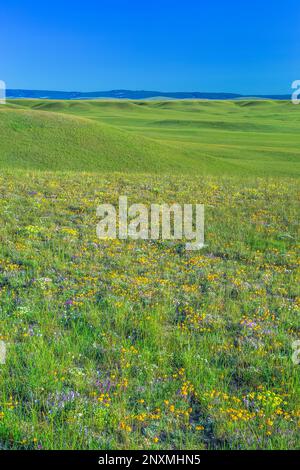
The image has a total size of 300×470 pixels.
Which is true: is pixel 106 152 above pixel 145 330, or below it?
above

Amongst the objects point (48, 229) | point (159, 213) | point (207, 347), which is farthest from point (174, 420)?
point (159, 213)

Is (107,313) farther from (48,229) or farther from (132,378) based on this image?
(48,229)

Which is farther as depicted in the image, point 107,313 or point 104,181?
point 104,181

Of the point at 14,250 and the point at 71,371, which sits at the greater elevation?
the point at 14,250

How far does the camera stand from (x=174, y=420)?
5965 mm

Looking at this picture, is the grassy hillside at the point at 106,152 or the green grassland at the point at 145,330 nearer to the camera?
the green grassland at the point at 145,330

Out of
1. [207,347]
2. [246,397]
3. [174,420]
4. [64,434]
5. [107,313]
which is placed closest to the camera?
[64,434]

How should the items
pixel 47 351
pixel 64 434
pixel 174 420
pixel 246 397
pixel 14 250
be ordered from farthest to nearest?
pixel 14 250
pixel 47 351
pixel 246 397
pixel 174 420
pixel 64 434

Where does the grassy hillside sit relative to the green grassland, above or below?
above

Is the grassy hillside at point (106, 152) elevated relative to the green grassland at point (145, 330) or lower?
elevated

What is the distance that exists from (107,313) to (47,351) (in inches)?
85.5

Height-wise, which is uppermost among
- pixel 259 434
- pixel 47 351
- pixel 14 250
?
pixel 14 250

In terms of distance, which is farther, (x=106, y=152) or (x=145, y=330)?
(x=106, y=152)

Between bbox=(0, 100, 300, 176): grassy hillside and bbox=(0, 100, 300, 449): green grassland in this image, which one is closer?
bbox=(0, 100, 300, 449): green grassland
